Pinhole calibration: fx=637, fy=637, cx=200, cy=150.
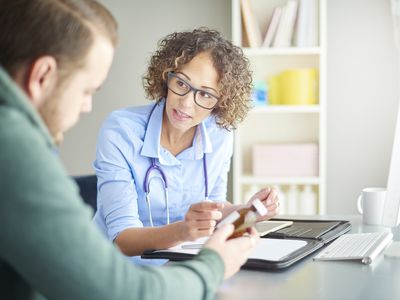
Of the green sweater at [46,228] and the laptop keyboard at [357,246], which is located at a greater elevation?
the green sweater at [46,228]

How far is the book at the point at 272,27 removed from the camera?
358cm

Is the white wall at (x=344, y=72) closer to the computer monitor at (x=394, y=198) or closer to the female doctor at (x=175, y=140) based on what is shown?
the female doctor at (x=175, y=140)

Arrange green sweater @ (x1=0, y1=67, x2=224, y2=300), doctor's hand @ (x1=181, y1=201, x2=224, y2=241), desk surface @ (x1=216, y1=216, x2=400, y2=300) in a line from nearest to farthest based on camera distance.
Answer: green sweater @ (x1=0, y1=67, x2=224, y2=300)
desk surface @ (x1=216, y1=216, x2=400, y2=300)
doctor's hand @ (x1=181, y1=201, x2=224, y2=241)

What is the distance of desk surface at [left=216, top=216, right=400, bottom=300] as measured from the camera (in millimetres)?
1242

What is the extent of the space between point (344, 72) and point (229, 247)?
2.91 meters

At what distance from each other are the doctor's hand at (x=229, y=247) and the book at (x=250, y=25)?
2.57 m

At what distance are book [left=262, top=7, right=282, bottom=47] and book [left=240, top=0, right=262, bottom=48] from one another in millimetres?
47

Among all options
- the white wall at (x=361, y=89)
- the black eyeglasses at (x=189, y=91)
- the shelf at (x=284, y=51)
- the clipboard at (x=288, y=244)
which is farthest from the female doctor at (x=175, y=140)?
the white wall at (x=361, y=89)

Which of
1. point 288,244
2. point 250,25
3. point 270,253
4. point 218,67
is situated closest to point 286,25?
point 250,25

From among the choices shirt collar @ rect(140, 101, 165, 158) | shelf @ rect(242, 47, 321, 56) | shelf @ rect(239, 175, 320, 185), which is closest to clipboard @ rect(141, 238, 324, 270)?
shirt collar @ rect(140, 101, 165, 158)

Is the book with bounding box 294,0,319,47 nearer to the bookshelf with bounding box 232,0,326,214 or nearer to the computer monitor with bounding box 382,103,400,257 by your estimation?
the bookshelf with bounding box 232,0,326,214

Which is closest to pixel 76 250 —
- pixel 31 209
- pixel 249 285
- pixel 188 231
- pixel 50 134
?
pixel 31 209

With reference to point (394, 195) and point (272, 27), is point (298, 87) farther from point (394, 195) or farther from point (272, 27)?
point (394, 195)

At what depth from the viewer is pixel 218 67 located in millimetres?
1991
